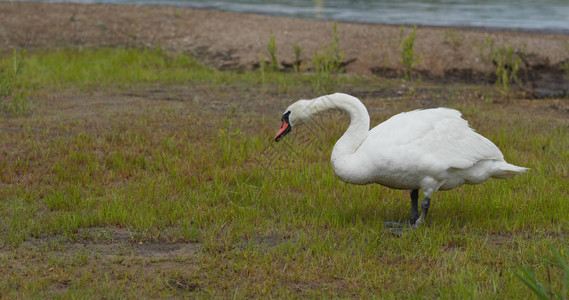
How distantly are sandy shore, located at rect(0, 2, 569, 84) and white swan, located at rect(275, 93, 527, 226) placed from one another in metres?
6.88

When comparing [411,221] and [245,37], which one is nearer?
[411,221]

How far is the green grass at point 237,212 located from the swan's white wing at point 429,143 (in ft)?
2.07

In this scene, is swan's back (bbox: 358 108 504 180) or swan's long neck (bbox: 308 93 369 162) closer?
swan's back (bbox: 358 108 504 180)

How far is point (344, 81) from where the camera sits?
41.4 feet

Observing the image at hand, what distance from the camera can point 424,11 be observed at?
894 inches

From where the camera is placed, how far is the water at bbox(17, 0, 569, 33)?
19406mm

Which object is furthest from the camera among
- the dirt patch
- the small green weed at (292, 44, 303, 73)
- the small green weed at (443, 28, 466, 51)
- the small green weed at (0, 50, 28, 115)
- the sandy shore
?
the small green weed at (443, 28, 466, 51)

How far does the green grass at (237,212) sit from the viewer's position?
16.7 feet

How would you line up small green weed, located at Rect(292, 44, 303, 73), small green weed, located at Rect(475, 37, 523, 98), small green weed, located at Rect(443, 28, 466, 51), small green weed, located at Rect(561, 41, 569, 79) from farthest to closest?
small green weed, located at Rect(443, 28, 466, 51) → small green weed, located at Rect(292, 44, 303, 73) → small green weed, located at Rect(561, 41, 569, 79) → small green weed, located at Rect(475, 37, 523, 98)

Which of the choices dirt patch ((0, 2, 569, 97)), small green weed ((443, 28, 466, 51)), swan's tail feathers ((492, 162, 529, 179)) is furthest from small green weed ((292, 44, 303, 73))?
swan's tail feathers ((492, 162, 529, 179))

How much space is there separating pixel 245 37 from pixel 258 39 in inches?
14.7

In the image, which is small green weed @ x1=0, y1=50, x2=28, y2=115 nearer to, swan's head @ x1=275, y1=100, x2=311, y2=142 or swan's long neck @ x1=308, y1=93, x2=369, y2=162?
swan's head @ x1=275, y1=100, x2=311, y2=142

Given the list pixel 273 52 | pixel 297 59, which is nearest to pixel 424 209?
pixel 273 52

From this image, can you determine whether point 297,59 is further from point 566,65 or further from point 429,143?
point 429,143
